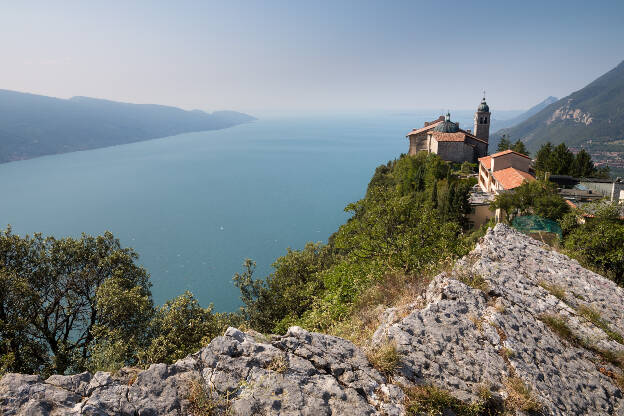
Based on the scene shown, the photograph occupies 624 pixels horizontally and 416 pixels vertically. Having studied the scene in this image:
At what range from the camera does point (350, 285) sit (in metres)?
11.4

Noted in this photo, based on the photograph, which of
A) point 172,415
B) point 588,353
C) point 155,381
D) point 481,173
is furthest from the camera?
point 481,173

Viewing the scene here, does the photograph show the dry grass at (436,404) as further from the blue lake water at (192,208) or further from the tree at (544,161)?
the tree at (544,161)

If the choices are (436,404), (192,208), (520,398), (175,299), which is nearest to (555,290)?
(520,398)

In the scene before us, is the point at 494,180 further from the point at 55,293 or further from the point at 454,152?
the point at 55,293

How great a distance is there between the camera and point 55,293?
1599cm

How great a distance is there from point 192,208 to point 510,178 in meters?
91.1

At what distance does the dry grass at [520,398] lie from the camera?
4995 millimetres

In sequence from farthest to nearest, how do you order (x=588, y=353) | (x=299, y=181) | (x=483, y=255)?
(x=299, y=181)
(x=483, y=255)
(x=588, y=353)

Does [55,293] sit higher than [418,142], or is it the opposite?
[418,142]

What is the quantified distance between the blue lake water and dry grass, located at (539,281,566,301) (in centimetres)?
4581

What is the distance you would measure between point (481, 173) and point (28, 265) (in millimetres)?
55172

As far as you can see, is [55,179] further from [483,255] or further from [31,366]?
[483,255]


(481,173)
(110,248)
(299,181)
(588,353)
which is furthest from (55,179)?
(588,353)

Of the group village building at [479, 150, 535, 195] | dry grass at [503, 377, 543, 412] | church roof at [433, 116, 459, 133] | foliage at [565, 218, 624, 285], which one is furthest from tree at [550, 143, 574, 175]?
dry grass at [503, 377, 543, 412]
